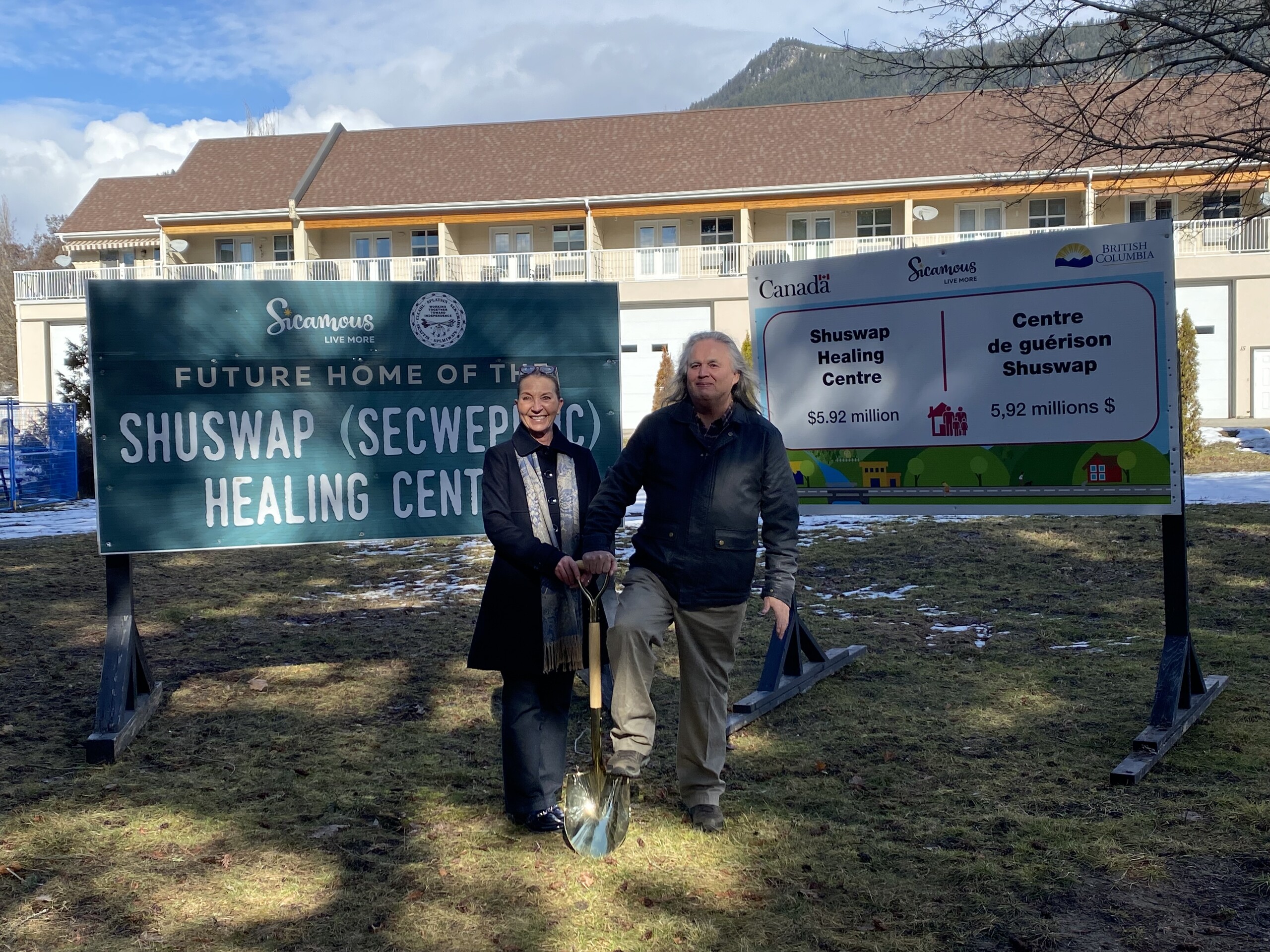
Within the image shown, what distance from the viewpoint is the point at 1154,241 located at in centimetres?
535

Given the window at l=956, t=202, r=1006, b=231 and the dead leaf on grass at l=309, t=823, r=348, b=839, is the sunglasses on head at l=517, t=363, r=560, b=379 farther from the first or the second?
the window at l=956, t=202, r=1006, b=231

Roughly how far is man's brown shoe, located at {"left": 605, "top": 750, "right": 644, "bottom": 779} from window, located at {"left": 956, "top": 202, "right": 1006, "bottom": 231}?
33092 mm

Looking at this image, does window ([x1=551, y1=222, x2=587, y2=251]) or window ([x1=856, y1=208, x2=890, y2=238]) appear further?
window ([x1=551, y1=222, x2=587, y2=251])

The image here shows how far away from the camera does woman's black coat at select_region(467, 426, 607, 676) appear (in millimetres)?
4176

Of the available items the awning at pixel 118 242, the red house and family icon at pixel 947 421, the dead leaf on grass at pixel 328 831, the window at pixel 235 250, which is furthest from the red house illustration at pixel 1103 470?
the awning at pixel 118 242

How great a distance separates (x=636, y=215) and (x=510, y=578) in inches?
1261

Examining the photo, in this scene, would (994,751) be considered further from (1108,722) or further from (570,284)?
(570,284)

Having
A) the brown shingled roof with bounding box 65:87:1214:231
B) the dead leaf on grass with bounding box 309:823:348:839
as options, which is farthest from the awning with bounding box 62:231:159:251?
the dead leaf on grass with bounding box 309:823:348:839

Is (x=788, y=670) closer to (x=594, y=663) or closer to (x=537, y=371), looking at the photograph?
(x=594, y=663)

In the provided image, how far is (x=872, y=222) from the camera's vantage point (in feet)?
117

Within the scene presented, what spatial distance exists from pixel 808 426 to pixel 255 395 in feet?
10.0

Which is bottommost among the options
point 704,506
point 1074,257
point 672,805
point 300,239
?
point 672,805

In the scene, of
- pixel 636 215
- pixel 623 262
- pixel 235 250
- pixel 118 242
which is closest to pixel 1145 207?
pixel 636 215

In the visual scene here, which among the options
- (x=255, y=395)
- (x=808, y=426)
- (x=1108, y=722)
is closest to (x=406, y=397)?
(x=255, y=395)
